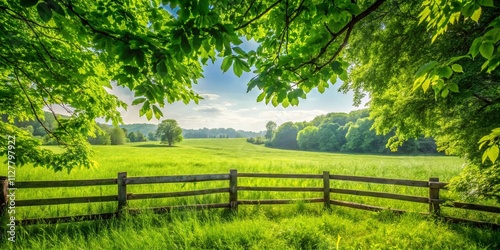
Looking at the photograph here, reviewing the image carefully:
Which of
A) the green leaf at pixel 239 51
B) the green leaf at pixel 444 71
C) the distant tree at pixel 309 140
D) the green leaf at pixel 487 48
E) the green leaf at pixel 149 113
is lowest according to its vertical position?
the distant tree at pixel 309 140

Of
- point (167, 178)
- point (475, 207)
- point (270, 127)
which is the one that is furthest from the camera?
point (270, 127)

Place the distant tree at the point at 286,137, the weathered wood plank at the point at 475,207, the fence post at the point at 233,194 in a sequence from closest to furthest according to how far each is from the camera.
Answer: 1. the weathered wood plank at the point at 475,207
2. the fence post at the point at 233,194
3. the distant tree at the point at 286,137

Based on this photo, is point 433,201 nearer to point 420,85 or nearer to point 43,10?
point 420,85

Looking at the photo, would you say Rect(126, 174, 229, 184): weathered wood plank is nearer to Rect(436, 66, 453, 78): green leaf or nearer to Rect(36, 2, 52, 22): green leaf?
Rect(36, 2, 52, 22): green leaf

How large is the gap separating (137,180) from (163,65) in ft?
17.0

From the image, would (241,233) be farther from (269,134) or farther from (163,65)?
(269,134)

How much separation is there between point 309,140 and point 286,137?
1251cm

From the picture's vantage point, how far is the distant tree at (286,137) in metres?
88.9

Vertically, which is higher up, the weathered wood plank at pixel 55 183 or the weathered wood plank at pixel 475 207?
the weathered wood plank at pixel 55 183

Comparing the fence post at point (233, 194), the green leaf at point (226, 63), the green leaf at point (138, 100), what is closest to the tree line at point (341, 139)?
the fence post at point (233, 194)

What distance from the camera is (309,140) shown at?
84.4m

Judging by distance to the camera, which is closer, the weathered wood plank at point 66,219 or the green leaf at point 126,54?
the green leaf at point 126,54

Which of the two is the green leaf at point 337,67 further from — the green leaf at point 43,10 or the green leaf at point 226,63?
the green leaf at point 43,10

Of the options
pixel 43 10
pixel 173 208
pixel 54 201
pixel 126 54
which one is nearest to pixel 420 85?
pixel 126 54
